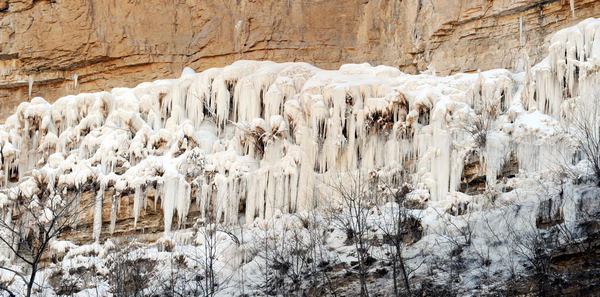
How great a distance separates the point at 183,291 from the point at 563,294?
28.2 feet

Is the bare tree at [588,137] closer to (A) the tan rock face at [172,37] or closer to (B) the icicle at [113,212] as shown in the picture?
(A) the tan rock face at [172,37]

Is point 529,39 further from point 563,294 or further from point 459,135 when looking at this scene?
point 563,294

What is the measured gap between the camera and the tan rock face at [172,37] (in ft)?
99.3

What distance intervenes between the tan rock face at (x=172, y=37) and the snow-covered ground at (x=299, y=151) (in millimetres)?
3618

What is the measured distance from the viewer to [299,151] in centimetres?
2408

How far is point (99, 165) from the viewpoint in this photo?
81.7 feet

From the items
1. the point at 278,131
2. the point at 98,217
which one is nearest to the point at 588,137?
the point at 278,131

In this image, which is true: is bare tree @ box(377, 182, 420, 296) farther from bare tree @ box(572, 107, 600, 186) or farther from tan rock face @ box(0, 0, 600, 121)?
tan rock face @ box(0, 0, 600, 121)

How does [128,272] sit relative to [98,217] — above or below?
below

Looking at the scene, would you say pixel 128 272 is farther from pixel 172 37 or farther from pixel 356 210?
pixel 172 37

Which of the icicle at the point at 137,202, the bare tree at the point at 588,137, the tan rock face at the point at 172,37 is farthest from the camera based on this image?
the tan rock face at the point at 172,37

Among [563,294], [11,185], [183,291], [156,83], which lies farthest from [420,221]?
[11,185]

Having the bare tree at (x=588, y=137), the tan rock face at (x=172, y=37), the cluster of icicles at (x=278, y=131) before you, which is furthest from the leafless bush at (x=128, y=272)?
the bare tree at (x=588, y=137)

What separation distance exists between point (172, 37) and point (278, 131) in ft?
27.9
